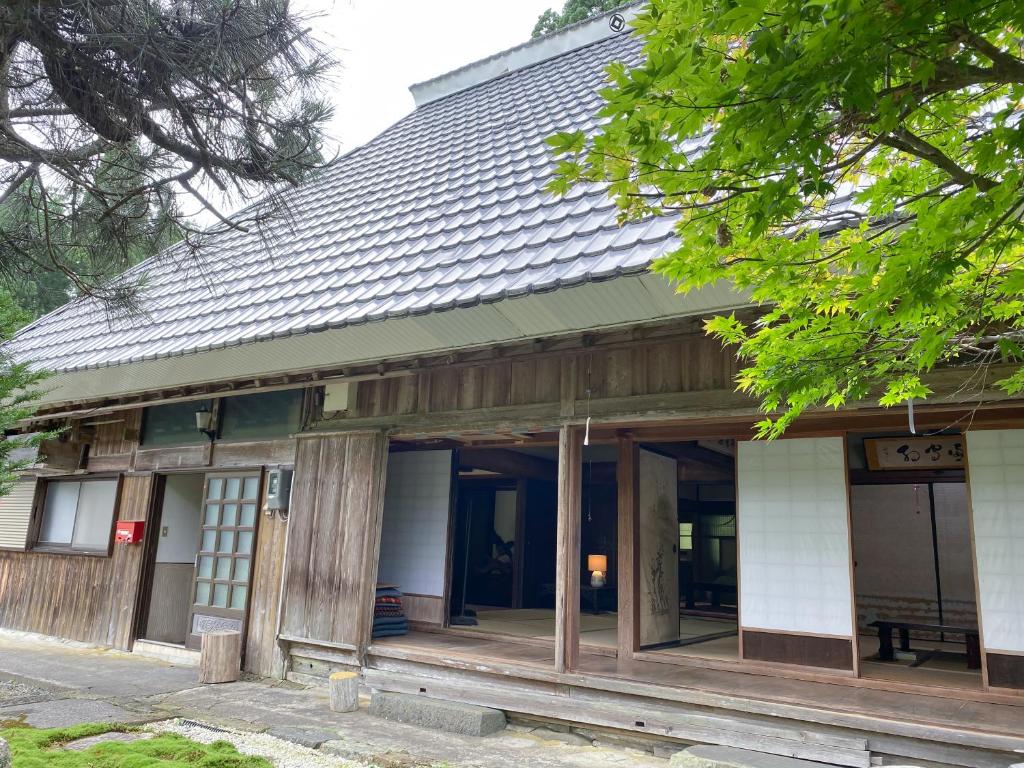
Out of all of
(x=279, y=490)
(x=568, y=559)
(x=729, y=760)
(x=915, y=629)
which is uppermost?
(x=279, y=490)

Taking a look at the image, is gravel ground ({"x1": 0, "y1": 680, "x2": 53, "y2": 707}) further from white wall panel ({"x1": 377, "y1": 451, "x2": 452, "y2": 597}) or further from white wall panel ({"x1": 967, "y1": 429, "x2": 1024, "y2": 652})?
white wall panel ({"x1": 967, "y1": 429, "x2": 1024, "y2": 652})

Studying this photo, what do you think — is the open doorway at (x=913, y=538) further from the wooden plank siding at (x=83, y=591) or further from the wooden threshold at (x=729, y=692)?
the wooden plank siding at (x=83, y=591)

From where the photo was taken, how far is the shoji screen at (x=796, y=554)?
5.25m

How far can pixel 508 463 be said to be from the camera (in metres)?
9.48

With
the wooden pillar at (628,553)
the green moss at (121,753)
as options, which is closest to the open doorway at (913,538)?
the wooden pillar at (628,553)

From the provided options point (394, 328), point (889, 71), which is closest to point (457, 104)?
point (394, 328)

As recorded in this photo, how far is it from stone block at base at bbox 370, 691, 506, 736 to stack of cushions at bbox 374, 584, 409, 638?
5.20 ft

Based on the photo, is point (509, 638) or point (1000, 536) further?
point (509, 638)

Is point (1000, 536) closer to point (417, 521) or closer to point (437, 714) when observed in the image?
point (437, 714)

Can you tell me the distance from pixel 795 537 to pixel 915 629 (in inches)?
81.3

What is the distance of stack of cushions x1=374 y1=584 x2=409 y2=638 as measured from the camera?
700 centimetres

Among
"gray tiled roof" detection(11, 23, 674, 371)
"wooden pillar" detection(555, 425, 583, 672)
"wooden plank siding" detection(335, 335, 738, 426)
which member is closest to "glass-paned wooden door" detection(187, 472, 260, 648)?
"wooden plank siding" detection(335, 335, 738, 426)

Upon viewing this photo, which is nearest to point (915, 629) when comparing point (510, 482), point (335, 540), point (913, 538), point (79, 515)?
point (913, 538)

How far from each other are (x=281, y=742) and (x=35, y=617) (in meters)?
6.59
